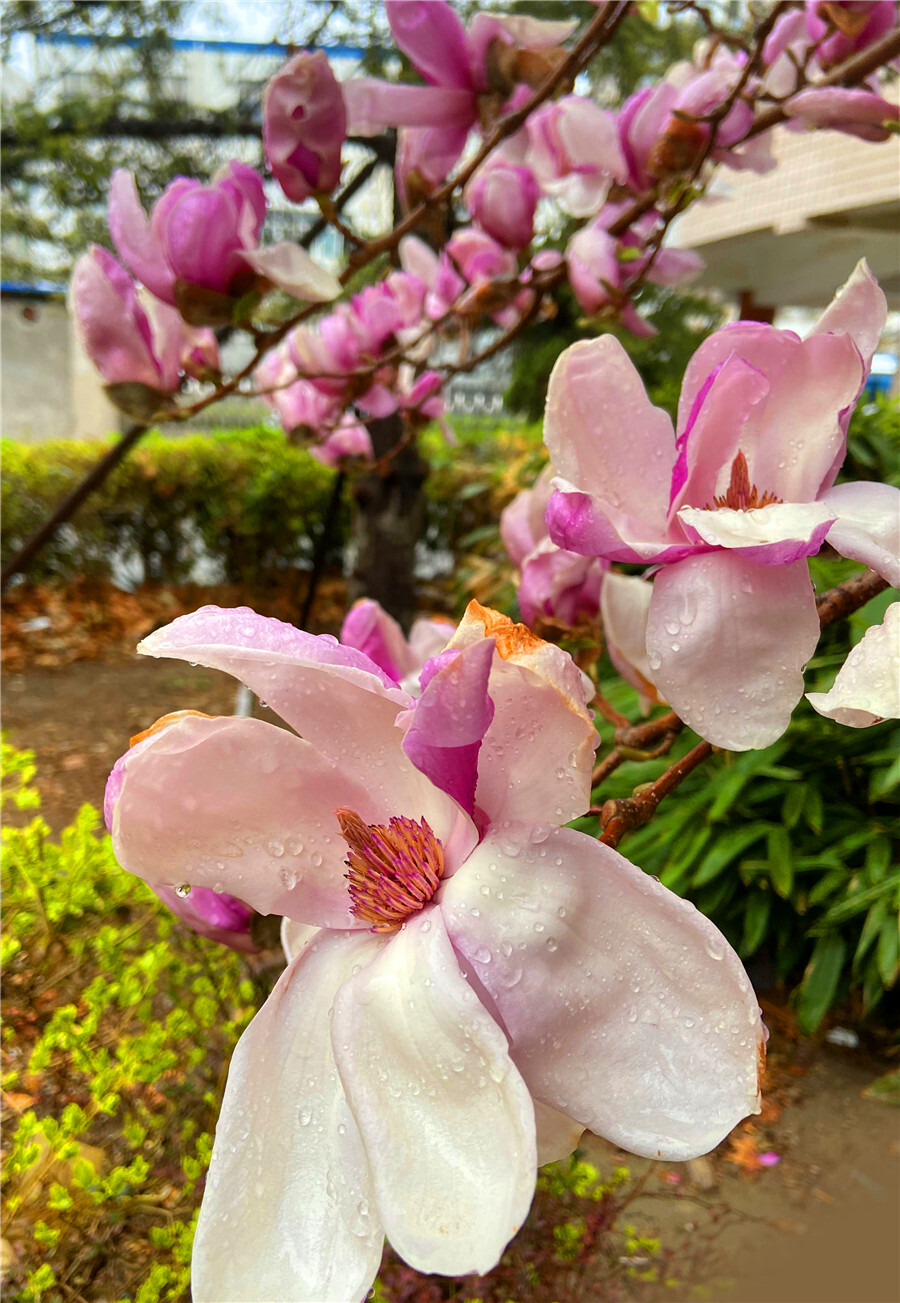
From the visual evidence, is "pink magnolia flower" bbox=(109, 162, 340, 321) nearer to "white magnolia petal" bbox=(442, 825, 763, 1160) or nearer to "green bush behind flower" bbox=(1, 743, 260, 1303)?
"white magnolia petal" bbox=(442, 825, 763, 1160)

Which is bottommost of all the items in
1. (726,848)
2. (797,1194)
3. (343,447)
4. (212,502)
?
(212,502)

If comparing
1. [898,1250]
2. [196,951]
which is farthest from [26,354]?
[898,1250]

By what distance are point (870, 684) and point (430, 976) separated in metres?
0.10

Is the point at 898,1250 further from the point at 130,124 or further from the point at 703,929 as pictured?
the point at 130,124

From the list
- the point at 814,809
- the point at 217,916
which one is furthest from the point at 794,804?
the point at 217,916

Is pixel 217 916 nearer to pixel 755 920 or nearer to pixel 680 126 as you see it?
pixel 680 126

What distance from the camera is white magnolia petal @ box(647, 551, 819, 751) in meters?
0.19

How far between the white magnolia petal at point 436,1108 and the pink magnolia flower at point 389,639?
0.55ft

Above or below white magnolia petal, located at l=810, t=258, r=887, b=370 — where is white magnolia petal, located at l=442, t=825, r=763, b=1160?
below

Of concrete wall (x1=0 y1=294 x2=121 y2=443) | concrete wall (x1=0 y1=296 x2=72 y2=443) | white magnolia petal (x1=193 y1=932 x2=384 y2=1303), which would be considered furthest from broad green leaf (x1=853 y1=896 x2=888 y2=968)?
concrete wall (x1=0 y1=296 x2=72 y2=443)

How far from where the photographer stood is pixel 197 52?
1515mm

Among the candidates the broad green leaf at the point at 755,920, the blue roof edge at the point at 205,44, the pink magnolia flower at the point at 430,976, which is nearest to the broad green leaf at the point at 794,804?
the broad green leaf at the point at 755,920

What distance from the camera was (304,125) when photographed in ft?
1.25

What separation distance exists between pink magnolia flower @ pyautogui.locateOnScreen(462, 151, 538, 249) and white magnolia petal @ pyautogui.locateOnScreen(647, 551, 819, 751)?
45 cm
